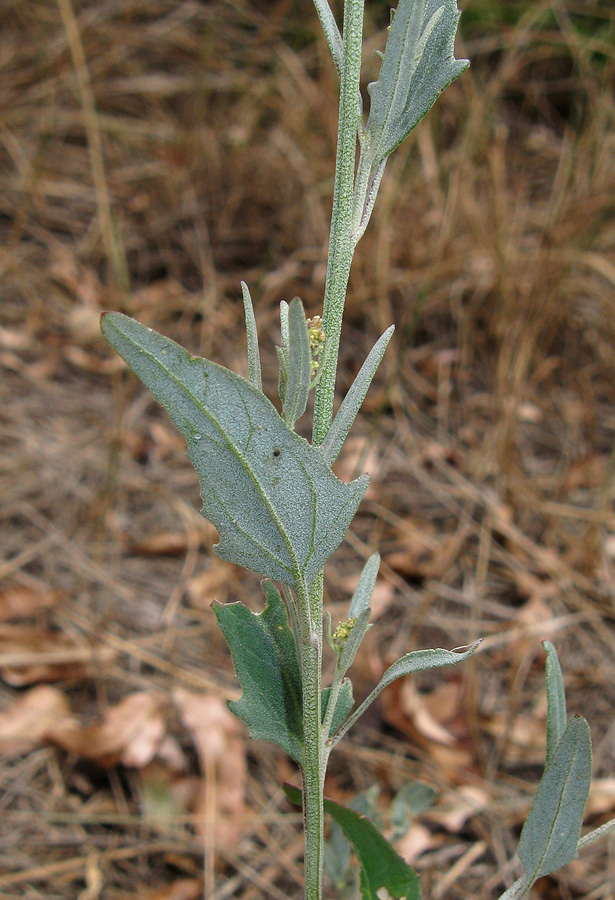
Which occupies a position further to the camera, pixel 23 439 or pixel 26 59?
pixel 26 59

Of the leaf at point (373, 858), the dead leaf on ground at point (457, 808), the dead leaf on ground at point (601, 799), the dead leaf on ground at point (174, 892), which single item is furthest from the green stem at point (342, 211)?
the dead leaf on ground at point (601, 799)

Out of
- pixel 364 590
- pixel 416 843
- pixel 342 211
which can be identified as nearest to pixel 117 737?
pixel 416 843

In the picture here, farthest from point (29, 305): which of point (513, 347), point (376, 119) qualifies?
point (376, 119)

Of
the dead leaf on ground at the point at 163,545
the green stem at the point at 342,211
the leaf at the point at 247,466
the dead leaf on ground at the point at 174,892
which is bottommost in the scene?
the dead leaf on ground at the point at 174,892

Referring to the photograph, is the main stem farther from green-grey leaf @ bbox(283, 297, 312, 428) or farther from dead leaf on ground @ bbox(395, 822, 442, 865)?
dead leaf on ground @ bbox(395, 822, 442, 865)

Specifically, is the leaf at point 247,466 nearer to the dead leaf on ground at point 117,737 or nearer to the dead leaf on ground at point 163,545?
the dead leaf on ground at point 117,737

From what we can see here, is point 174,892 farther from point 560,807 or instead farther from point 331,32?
point 331,32

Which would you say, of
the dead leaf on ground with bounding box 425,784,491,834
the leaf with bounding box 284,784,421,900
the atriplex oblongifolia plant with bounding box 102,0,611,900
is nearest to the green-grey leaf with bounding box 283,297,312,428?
the atriplex oblongifolia plant with bounding box 102,0,611,900

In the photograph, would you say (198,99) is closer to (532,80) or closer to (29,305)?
(29,305)
